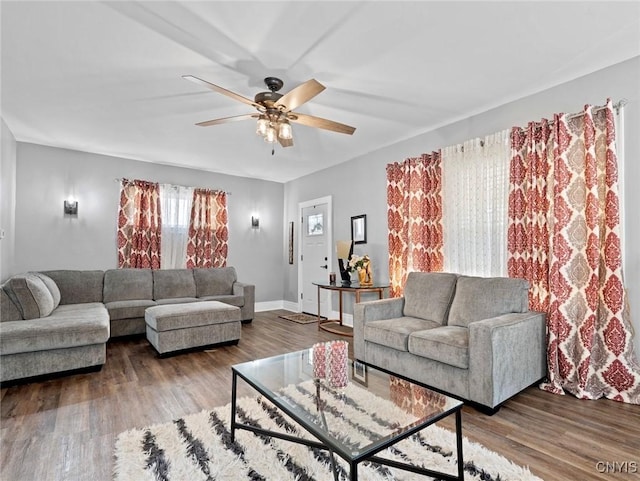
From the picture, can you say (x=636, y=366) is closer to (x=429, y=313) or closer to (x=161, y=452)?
(x=429, y=313)

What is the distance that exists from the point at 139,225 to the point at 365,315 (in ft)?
12.8

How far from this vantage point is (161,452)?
6.16 feet

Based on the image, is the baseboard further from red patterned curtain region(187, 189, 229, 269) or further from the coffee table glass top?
the coffee table glass top

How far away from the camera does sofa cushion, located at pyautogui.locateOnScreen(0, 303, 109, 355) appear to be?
286 centimetres

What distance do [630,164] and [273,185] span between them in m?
5.44

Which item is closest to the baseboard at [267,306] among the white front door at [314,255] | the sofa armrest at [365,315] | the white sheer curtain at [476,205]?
the white front door at [314,255]

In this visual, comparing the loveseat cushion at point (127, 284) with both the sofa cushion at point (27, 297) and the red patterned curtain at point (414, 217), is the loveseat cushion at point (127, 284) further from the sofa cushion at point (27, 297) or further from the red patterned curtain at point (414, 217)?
the red patterned curtain at point (414, 217)

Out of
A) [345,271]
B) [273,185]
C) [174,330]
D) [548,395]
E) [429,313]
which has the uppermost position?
[273,185]

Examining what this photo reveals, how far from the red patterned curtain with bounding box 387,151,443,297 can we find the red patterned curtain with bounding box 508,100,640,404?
1031mm

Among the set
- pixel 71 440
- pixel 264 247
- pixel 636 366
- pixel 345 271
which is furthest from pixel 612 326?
pixel 264 247

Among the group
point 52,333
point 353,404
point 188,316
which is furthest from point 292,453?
point 52,333

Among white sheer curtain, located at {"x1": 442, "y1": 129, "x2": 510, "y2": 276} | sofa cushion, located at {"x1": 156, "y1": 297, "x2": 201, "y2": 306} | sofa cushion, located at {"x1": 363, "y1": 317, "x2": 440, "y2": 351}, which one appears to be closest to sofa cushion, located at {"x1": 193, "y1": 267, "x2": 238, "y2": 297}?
sofa cushion, located at {"x1": 156, "y1": 297, "x2": 201, "y2": 306}

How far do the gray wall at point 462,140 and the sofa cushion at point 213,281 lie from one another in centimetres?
140

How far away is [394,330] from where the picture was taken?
3.01 meters
